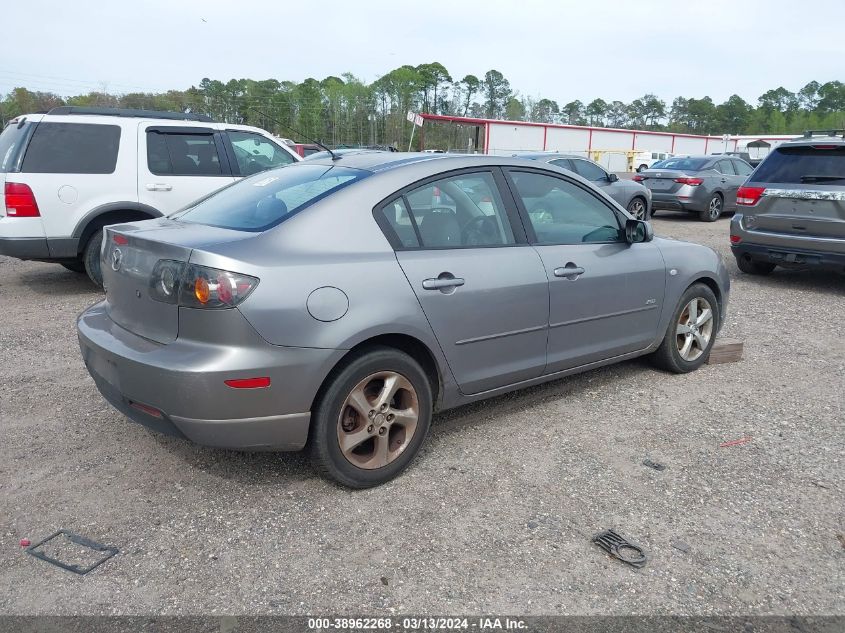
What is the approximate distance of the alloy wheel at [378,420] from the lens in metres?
3.27

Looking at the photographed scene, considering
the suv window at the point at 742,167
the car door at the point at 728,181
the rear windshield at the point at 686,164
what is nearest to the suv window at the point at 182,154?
the rear windshield at the point at 686,164

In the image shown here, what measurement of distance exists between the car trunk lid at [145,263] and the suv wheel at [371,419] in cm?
77

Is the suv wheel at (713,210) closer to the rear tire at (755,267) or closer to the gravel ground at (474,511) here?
the rear tire at (755,267)

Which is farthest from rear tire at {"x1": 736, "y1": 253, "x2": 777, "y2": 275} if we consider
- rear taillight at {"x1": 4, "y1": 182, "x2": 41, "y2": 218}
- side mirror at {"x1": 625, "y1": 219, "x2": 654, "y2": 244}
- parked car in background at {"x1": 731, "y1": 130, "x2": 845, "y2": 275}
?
rear taillight at {"x1": 4, "y1": 182, "x2": 41, "y2": 218}

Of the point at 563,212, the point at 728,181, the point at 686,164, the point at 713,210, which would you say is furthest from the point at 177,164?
the point at 728,181

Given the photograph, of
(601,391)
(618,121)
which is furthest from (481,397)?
(618,121)

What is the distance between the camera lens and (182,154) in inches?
310

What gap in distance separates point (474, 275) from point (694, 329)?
239 cm

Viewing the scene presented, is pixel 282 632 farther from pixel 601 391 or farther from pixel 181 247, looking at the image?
pixel 601 391

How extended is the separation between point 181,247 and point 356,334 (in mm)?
863

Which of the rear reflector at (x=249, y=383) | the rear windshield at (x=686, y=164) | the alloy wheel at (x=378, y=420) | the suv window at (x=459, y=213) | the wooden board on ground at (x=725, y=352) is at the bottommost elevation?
the wooden board on ground at (x=725, y=352)

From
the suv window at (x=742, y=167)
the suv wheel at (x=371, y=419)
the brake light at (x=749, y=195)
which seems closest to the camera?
the suv wheel at (x=371, y=419)

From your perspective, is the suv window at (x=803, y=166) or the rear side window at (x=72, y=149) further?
the suv window at (x=803, y=166)

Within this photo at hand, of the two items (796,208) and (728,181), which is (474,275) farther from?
(728,181)
